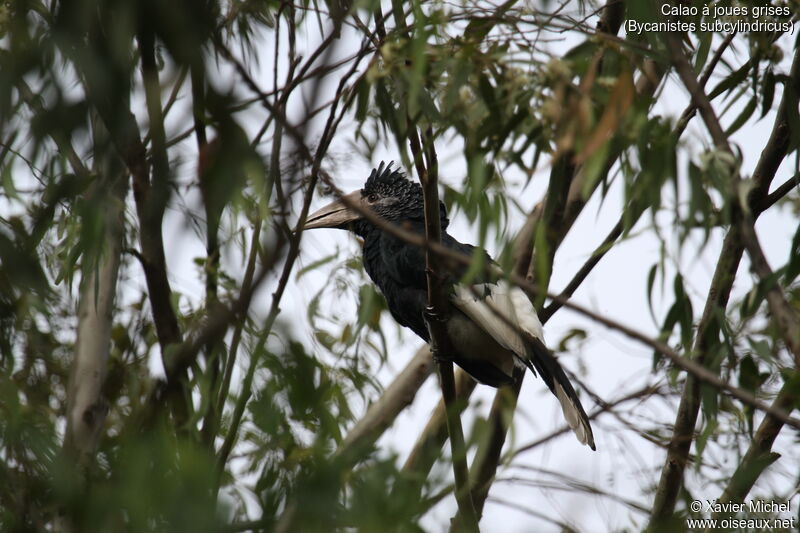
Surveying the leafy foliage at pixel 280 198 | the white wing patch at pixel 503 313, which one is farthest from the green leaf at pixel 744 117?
the white wing patch at pixel 503 313

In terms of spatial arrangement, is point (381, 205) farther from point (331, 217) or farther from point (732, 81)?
point (732, 81)

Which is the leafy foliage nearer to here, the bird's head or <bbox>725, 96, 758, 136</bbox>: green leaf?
<bbox>725, 96, 758, 136</bbox>: green leaf

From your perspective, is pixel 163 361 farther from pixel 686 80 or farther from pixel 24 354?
pixel 686 80

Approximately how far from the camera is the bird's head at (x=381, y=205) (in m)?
3.55

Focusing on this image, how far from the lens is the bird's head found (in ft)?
11.6

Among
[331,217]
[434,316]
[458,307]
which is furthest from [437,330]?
[331,217]

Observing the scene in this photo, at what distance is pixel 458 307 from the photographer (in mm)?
2924

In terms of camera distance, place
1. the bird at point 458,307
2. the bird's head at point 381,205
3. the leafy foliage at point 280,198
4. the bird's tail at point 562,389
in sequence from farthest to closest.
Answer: the bird's head at point 381,205 < the bird at point 458,307 < the bird's tail at point 562,389 < the leafy foliage at point 280,198

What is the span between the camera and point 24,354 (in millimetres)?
2076

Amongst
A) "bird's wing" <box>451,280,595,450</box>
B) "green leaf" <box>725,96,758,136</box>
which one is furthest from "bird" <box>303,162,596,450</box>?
"green leaf" <box>725,96,758,136</box>

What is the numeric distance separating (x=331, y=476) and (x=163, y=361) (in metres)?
0.91

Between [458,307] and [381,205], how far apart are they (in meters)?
0.89

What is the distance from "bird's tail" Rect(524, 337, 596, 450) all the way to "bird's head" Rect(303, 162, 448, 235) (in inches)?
31.8

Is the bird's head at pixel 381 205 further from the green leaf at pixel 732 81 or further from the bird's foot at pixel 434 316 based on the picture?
the green leaf at pixel 732 81
